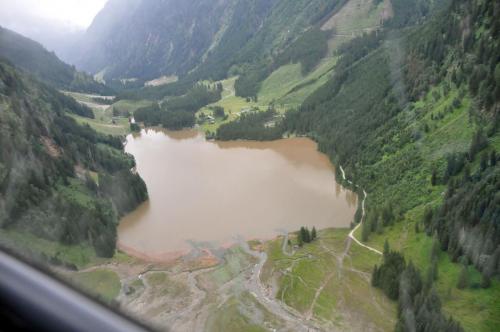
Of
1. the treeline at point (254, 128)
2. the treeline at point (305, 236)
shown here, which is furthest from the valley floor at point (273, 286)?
the treeline at point (254, 128)

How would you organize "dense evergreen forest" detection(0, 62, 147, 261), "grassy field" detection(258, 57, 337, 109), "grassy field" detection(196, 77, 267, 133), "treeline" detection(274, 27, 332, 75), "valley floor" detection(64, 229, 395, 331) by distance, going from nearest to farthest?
"valley floor" detection(64, 229, 395, 331), "dense evergreen forest" detection(0, 62, 147, 261), "grassy field" detection(196, 77, 267, 133), "grassy field" detection(258, 57, 337, 109), "treeline" detection(274, 27, 332, 75)

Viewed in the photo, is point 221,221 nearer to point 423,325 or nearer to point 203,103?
point 423,325

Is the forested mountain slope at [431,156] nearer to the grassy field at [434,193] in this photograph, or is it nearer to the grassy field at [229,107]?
the grassy field at [434,193]

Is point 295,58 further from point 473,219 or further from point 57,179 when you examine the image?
point 473,219

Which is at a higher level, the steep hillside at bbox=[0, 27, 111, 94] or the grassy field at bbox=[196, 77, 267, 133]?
the steep hillside at bbox=[0, 27, 111, 94]

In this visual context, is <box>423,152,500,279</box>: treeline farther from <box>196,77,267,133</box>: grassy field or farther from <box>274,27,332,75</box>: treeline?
<box>274,27,332,75</box>: treeline

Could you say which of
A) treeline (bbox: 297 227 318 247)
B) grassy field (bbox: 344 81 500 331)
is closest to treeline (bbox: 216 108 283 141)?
grassy field (bbox: 344 81 500 331)
